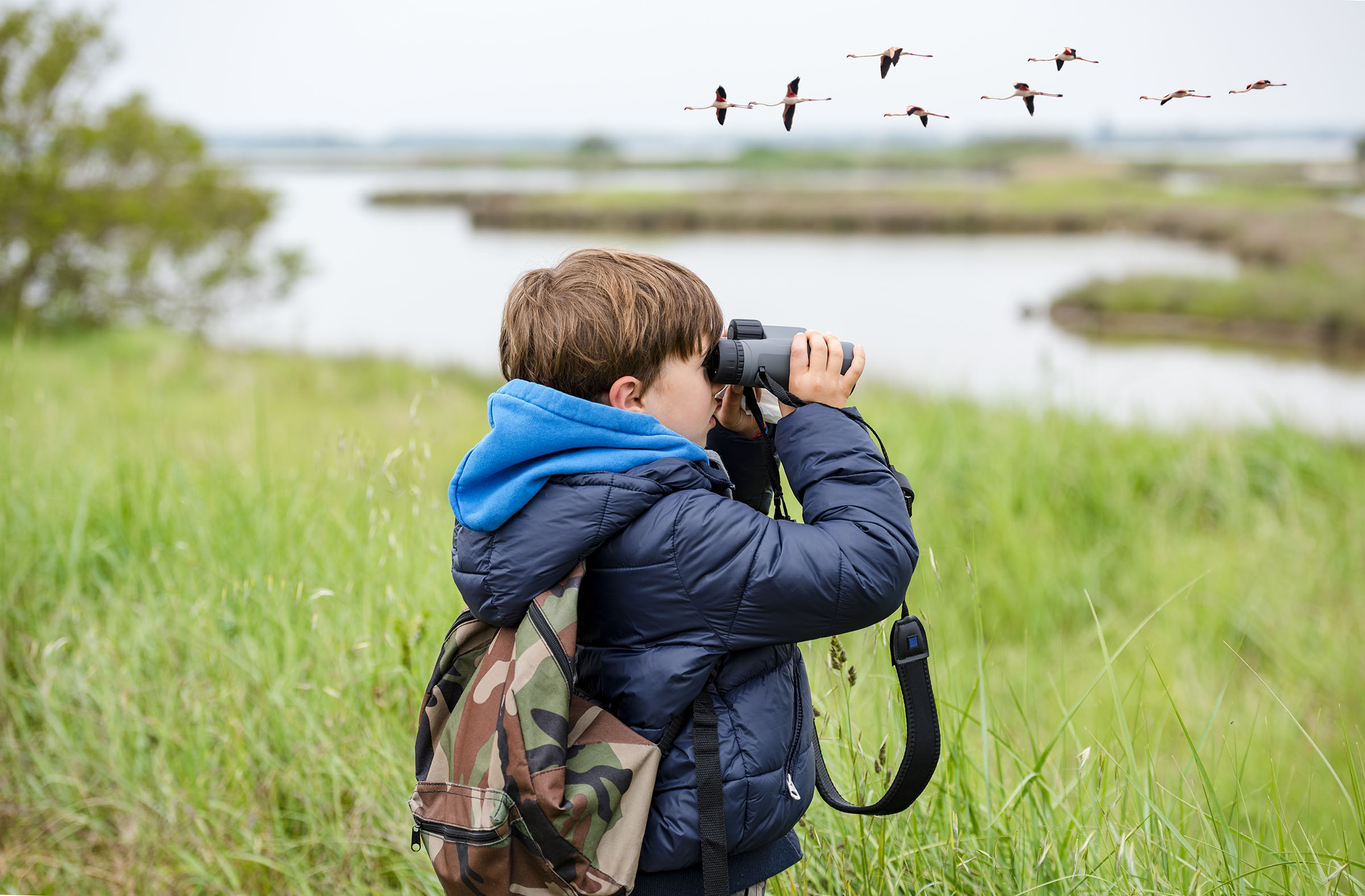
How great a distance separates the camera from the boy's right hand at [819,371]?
→ 1.43m

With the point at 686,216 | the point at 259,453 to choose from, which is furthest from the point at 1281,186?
the point at 259,453

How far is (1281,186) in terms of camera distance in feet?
164

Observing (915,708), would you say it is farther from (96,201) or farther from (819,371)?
(96,201)

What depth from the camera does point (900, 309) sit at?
23.5 metres

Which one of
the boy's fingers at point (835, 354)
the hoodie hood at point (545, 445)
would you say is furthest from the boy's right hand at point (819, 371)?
the hoodie hood at point (545, 445)

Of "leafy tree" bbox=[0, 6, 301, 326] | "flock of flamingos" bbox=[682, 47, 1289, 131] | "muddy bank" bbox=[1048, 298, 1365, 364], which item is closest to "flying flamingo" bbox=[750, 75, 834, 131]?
"flock of flamingos" bbox=[682, 47, 1289, 131]

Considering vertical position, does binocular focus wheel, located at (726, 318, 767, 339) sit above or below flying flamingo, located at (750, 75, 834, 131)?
below

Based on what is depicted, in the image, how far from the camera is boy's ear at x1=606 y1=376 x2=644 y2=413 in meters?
1.45

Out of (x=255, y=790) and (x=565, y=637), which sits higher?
(x=565, y=637)

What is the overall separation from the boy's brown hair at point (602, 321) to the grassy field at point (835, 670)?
755mm

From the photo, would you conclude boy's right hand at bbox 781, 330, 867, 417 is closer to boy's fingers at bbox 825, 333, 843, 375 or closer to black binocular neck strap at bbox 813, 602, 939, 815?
boy's fingers at bbox 825, 333, 843, 375

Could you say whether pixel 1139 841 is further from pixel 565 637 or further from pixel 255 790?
pixel 255 790

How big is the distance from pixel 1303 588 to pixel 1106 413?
2545 mm

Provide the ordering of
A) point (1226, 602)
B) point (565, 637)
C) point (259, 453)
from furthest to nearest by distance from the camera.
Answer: point (1226, 602) → point (259, 453) → point (565, 637)
